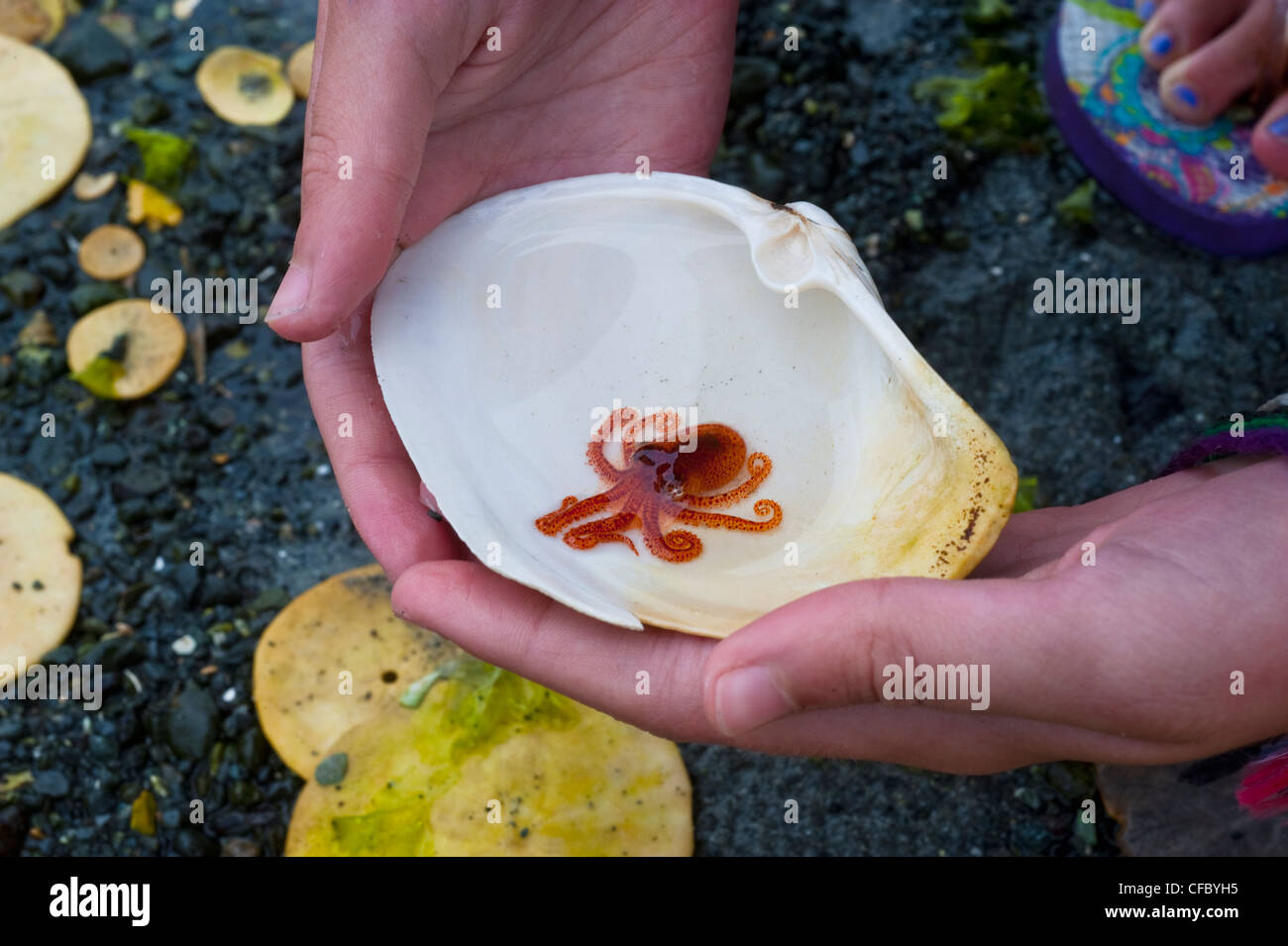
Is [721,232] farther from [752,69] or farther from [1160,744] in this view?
[752,69]

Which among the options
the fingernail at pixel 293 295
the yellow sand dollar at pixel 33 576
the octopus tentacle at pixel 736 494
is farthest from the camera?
the yellow sand dollar at pixel 33 576

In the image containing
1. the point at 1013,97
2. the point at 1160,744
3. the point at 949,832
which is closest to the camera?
the point at 1160,744

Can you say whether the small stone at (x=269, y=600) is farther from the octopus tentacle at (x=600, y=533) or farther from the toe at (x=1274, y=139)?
the toe at (x=1274, y=139)

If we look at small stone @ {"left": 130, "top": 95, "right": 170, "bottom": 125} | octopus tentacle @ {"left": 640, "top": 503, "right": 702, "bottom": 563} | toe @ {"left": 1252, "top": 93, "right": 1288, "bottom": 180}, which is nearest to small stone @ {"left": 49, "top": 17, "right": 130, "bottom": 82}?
small stone @ {"left": 130, "top": 95, "right": 170, "bottom": 125}

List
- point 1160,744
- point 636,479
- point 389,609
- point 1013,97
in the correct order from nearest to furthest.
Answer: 1. point 1160,744
2. point 636,479
3. point 389,609
4. point 1013,97

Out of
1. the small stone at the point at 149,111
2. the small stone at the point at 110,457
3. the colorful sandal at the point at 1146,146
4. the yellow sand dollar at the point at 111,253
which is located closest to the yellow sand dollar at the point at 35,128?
the small stone at the point at 149,111
